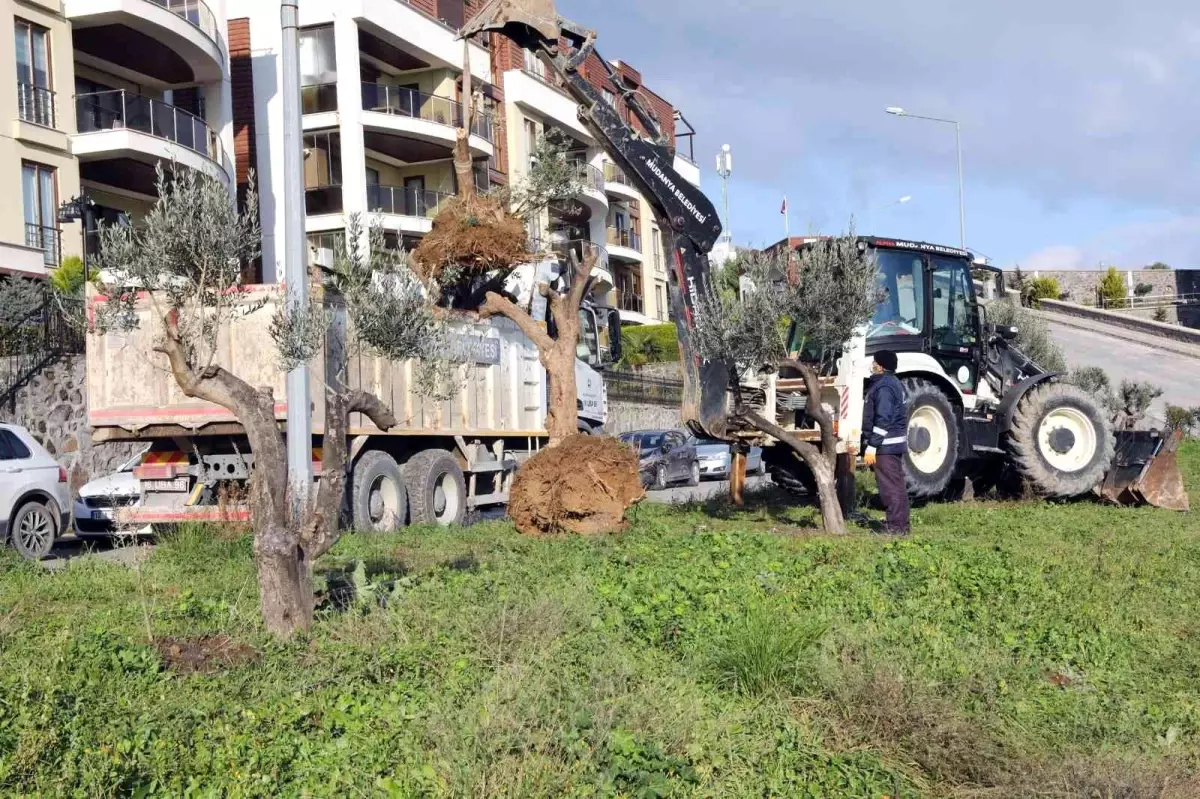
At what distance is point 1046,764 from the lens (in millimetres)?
5293

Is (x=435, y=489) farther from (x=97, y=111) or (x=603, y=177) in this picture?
(x=603, y=177)

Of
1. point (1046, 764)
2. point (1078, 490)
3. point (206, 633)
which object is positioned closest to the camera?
point (1046, 764)

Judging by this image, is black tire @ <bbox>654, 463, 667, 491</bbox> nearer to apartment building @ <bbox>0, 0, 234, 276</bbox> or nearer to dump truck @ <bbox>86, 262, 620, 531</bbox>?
dump truck @ <bbox>86, 262, 620, 531</bbox>

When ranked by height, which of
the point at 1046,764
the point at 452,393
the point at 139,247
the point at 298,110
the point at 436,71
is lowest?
the point at 1046,764

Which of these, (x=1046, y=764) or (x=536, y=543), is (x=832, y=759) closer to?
(x=1046, y=764)

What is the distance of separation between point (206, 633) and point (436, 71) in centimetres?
3282

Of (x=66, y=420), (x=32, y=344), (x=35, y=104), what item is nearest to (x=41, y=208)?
(x=35, y=104)

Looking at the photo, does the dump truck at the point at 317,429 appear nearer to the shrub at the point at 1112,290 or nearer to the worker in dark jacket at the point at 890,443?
the worker in dark jacket at the point at 890,443

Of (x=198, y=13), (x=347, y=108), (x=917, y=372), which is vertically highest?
(x=198, y=13)

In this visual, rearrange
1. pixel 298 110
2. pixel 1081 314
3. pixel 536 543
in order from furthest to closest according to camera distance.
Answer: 1. pixel 1081 314
2. pixel 298 110
3. pixel 536 543

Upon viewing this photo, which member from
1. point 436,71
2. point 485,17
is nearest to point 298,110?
point 485,17

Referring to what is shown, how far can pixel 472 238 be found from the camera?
46.0ft

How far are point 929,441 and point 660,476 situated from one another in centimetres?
1291

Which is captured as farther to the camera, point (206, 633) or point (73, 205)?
point (73, 205)
